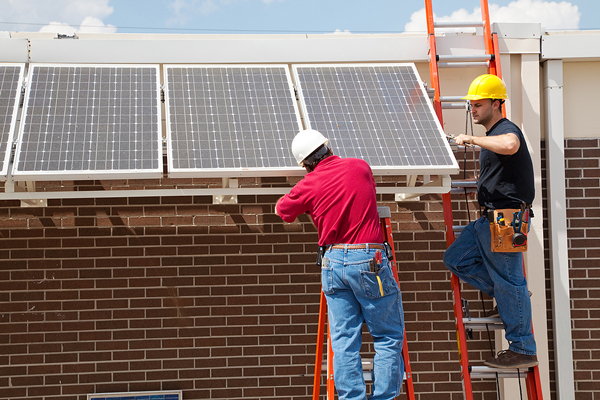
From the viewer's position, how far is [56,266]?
17.6 ft

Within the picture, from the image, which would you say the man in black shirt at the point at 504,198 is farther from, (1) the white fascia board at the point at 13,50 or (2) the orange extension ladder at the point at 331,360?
(1) the white fascia board at the point at 13,50

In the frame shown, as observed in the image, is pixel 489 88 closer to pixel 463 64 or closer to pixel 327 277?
pixel 463 64

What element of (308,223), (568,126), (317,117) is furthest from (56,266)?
(568,126)

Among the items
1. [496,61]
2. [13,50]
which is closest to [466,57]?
[496,61]

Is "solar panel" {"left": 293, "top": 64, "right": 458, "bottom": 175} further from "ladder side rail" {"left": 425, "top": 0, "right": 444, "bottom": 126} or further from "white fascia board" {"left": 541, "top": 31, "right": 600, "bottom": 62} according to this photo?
"white fascia board" {"left": 541, "top": 31, "right": 600, "bottom": 62}

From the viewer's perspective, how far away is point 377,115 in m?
4.61

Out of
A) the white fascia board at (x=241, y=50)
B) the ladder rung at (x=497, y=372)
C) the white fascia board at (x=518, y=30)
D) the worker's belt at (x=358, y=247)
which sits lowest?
the ladder rung at (x=497, y=372)

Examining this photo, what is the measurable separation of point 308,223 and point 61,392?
3.05 m

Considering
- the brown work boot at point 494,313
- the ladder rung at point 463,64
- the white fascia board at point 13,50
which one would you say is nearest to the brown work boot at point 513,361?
the brown work boot at point 494,313

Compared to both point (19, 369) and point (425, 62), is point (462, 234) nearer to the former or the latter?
point (425, 62)

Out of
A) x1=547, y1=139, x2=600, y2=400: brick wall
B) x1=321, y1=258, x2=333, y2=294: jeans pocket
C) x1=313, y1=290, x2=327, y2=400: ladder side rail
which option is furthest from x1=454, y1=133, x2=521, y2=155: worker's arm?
x1=547, y1=139, x2=600, y2=400: brick wall

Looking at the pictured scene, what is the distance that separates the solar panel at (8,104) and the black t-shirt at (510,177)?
3764mm

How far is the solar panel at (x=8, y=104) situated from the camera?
158 inches

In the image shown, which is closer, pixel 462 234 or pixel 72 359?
pixel 462 234
